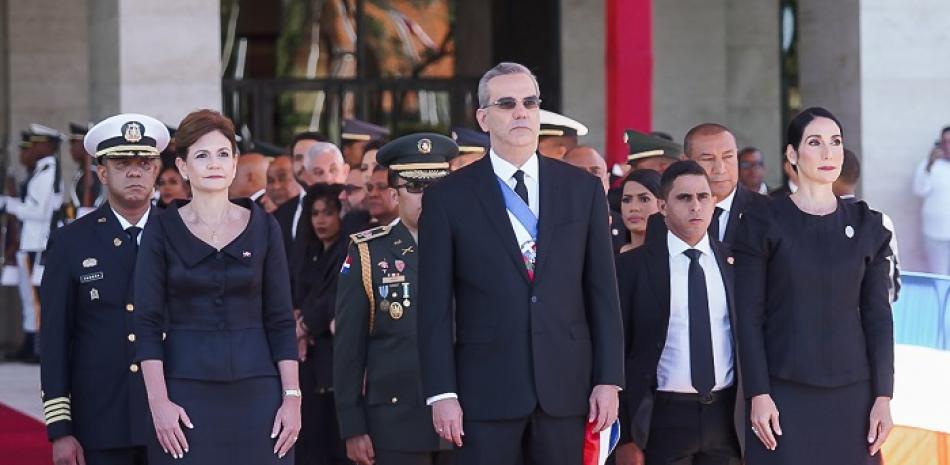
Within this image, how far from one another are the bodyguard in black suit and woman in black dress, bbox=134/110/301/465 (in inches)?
19.2

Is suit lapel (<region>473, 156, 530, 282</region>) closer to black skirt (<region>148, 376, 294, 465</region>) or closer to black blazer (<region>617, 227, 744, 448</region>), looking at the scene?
black skirt (<region>148, 376, 294, 465</region>)

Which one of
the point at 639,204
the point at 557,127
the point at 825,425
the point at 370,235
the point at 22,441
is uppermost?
the point at 557,127

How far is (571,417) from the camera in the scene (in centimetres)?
545

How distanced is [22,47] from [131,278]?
1074 centimetres

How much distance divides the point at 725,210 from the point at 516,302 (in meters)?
2.62

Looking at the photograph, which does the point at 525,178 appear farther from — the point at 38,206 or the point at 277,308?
the point at 38,206

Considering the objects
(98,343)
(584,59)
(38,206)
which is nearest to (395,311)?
(98,343)

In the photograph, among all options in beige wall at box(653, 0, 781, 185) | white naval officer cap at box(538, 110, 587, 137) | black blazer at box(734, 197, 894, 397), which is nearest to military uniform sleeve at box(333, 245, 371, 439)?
black blazer at box(734, 197, 894, 397)

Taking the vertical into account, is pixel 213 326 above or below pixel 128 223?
below

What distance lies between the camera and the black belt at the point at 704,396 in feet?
22.2

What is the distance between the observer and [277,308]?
19.5 ft

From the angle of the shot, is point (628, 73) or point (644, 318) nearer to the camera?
point (644, 318)

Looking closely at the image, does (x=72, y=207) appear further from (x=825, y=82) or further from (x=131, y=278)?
(x=131, y=278)

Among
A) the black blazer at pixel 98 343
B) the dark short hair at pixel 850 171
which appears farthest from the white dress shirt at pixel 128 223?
the dark short hair at pixel 850 171
